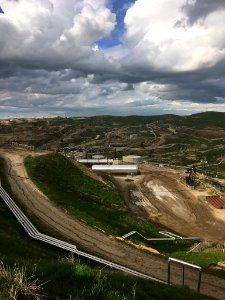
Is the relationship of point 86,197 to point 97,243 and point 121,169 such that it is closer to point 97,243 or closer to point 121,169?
point 97,243

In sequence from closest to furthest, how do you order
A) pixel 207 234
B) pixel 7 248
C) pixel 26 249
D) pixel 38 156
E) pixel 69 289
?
pixel 69 289
pixel 7 248
pixel 26 249
pixel 207 234
pixel 38 156

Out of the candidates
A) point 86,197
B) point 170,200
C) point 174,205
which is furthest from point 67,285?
point 170,200

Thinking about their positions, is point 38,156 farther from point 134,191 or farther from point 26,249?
point 26,249

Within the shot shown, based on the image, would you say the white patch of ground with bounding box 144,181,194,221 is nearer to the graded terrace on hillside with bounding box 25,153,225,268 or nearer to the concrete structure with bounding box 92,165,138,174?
the concrete structure with bounding box 92,165,138,174

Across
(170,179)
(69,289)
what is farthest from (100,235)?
(170,179)

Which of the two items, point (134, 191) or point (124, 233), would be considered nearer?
point (124, 233)

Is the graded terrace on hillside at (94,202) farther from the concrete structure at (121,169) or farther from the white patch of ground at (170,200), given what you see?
the concrete structure at (121,169)

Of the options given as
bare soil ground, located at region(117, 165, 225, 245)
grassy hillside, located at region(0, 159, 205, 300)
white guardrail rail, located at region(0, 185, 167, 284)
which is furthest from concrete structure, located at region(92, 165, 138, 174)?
grassy hillside, located at region(0, 159, 205, 300)

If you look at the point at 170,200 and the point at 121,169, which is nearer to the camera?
the point at 170,200
